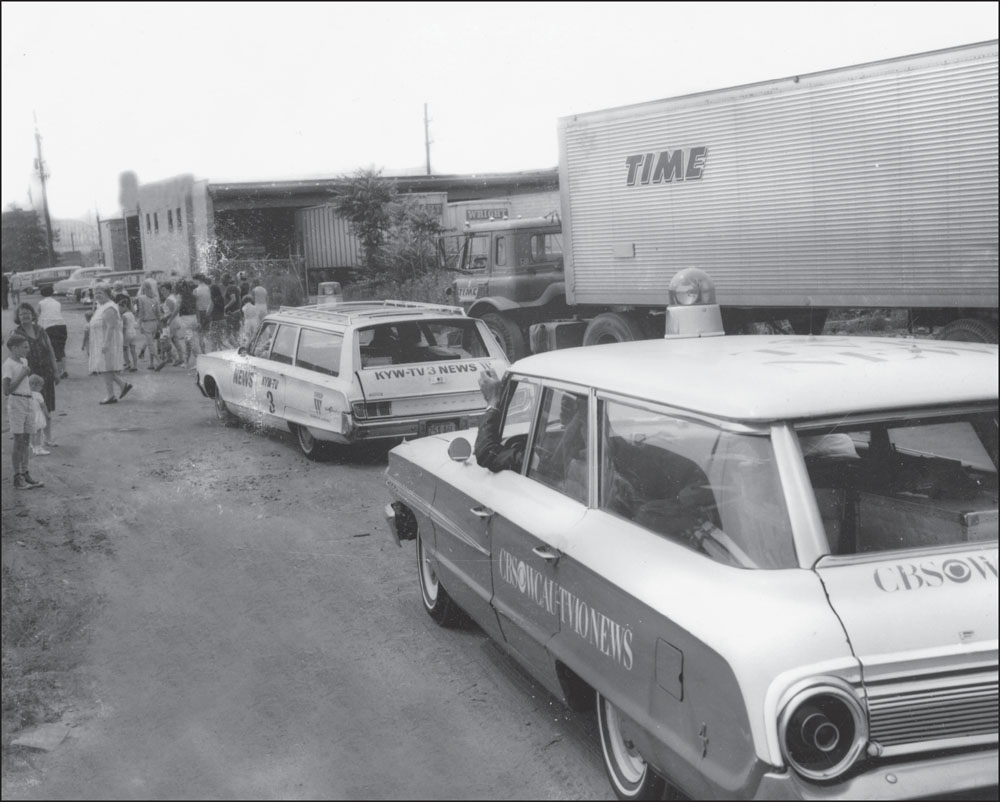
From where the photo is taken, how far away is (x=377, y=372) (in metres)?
9.76

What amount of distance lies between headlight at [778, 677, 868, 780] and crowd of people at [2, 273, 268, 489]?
837cm

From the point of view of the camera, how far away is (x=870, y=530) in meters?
3.45

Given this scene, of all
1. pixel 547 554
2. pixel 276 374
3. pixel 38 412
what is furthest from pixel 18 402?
pixel 547 554

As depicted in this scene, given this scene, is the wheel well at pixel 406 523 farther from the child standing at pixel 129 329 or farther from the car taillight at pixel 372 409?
the child standing at pixel 129 329

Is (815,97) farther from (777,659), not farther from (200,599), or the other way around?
(777,659)

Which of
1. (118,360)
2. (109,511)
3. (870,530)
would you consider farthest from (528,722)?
(118,360)

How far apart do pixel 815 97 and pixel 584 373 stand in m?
8.05

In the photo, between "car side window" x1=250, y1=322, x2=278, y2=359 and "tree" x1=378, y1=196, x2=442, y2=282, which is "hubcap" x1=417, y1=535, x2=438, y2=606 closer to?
"car side window" x1=250, y1=322, x2=278, y2=359

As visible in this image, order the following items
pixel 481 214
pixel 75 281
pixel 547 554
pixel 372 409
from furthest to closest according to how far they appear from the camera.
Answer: pixel 75 281 < pixel 481 214 < pixel 372 409 < pixel 547 554

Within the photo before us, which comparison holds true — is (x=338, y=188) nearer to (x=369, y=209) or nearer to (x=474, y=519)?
(x=369, y=209)

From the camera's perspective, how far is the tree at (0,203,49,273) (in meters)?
11.8

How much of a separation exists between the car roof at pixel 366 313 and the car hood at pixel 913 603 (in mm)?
7554

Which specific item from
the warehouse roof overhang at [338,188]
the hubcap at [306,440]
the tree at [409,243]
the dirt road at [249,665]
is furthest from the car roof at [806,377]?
the warehouse roof overhang at [338,188]

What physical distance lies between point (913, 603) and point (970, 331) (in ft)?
26.0
